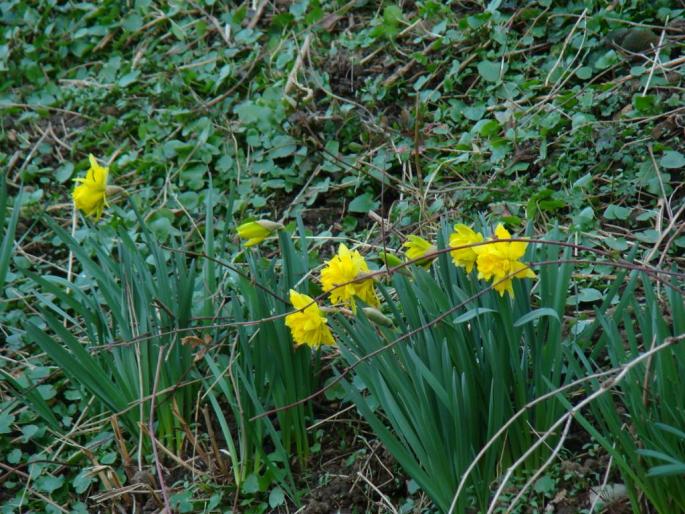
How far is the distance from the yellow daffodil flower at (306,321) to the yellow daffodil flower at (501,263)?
38 centimetres

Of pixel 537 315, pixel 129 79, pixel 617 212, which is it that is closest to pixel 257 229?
pixel 537 315

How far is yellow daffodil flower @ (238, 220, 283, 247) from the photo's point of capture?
206cm

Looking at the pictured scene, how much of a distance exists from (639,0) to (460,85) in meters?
0.68

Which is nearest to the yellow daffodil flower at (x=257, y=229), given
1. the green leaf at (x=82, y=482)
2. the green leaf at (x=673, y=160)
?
the green leaf at (x=82, y=482)

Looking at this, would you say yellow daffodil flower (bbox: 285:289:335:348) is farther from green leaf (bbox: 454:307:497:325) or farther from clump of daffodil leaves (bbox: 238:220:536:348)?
green leaf (bbox: 454:307:497:325)

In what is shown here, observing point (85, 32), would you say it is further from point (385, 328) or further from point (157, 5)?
point (385, 328)

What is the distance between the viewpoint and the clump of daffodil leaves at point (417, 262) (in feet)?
5.51

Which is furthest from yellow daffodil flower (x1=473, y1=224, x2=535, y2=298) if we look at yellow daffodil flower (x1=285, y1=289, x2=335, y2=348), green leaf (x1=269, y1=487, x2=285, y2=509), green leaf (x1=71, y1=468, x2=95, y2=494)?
green leaf (x1=71, y1=468, x2=95, y2=494)

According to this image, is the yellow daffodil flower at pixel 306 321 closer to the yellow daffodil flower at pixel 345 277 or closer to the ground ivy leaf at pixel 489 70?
the yellow daffodil flower at pixel 345 277

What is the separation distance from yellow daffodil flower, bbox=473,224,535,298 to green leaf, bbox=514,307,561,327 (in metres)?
0.08

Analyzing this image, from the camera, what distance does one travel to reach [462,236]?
1.76 metres

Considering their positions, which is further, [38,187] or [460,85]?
[38,187]

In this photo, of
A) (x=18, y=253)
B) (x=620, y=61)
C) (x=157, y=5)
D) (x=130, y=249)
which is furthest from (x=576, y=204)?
(x=157, y=5)

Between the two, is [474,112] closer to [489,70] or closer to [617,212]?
[489,70]
